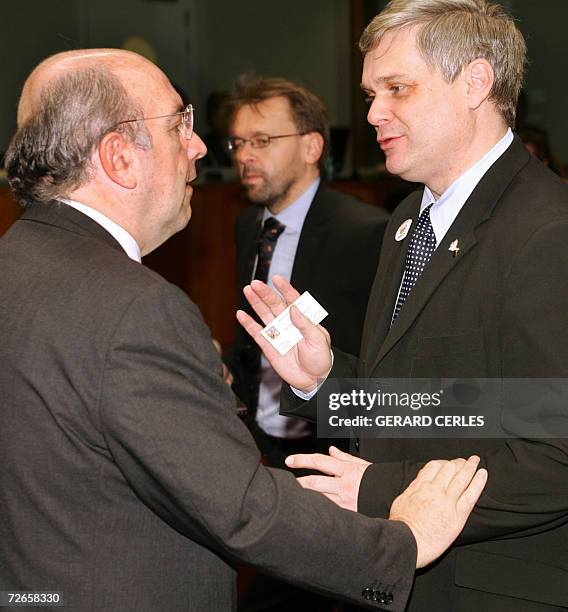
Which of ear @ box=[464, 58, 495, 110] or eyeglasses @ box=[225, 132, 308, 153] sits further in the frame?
eyeglasses @ box=[225, 132, 308, 153]

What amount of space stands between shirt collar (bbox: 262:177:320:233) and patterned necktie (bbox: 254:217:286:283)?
3 centimetres

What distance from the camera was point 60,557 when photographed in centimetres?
150

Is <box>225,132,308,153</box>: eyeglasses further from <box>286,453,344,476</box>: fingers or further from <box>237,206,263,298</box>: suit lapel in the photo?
<box>286,453,344,476</box>: fingers

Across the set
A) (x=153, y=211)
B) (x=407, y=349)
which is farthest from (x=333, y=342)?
(x=153, y=211)

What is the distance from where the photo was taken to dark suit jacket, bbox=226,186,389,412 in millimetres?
3479

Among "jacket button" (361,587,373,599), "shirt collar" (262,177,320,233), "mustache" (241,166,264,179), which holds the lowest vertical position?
"jacket button" (361,587,373,599)

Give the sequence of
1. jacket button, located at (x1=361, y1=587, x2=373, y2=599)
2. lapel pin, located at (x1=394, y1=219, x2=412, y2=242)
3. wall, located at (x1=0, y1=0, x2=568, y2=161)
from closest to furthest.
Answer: jacket button, located at (x1=361, y1=587, x2=373, y2=599)
lapel pin, located at (x1=394, y1=219, x2=412, y2=242)
wall, located at (x1=0, y1=0, x2=568, y2=161)

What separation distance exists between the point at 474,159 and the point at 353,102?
9036 millimetres

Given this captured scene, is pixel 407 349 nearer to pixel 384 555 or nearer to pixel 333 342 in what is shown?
pixel 384 555

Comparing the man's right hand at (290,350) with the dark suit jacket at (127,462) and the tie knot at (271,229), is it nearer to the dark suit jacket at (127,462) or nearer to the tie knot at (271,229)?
the dark suit jacket at (127,462)

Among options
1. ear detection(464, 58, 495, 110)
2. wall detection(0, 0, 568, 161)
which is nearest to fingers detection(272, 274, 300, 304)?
ear detection(464, 58, 495, 110)

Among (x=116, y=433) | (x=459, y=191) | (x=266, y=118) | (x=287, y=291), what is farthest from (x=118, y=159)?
(x=266, y=118)

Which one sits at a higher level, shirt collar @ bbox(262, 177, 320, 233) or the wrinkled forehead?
the wrinkled forehead

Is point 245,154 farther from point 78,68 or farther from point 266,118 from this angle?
point 78,68
